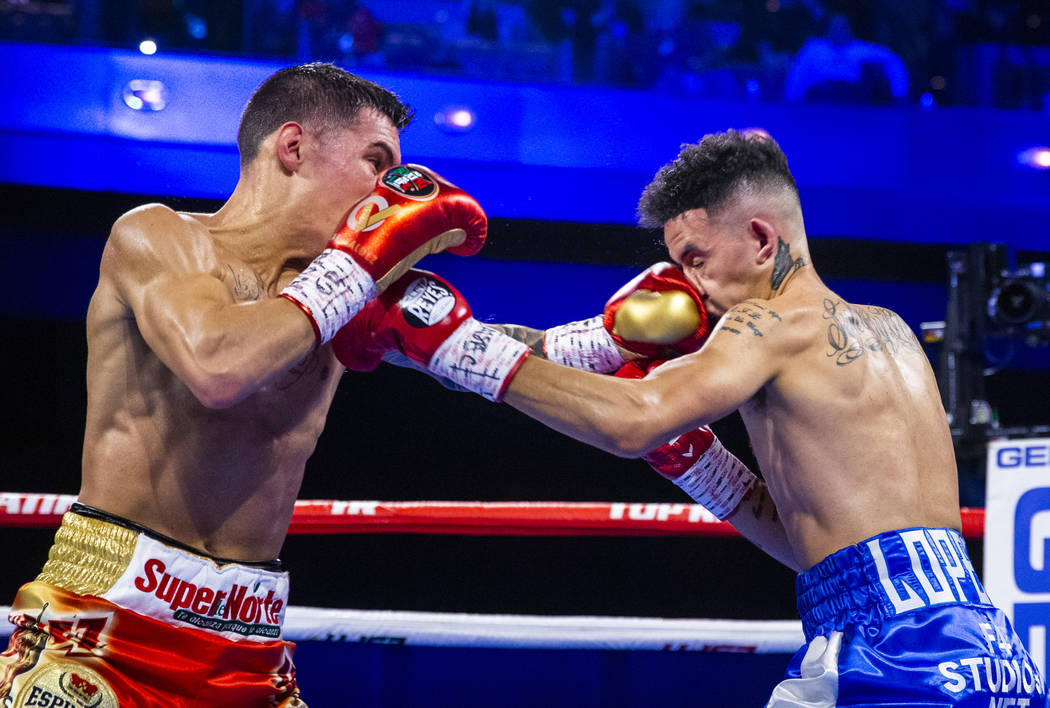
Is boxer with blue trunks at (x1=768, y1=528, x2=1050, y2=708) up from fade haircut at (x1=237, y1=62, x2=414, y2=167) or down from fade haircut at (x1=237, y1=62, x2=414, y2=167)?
down

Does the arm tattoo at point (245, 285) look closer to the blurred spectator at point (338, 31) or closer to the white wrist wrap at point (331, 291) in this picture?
the white wrist wrap at point (331, 291)

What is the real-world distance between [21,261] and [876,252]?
152 inches

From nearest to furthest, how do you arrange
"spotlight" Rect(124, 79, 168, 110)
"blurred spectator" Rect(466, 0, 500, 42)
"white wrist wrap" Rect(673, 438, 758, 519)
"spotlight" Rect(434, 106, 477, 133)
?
"white wrist wrap" Rect(673, 438, 758, 519) < "spotlight" Rect(124, 79, 168, 110) < "spotlight" Rect(434, 106, 477, 133) < "blurred spectator" Rect(466, 0, 500, 42)

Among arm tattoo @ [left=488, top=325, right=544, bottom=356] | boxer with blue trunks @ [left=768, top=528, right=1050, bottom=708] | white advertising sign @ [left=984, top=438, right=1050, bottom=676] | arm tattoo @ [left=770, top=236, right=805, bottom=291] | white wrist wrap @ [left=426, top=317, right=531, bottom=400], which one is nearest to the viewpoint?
boxer with blue trunks @ [left=768, top=528, right=1050, bottom=708]

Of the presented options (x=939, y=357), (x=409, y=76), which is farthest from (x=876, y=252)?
(x=409, y=76)

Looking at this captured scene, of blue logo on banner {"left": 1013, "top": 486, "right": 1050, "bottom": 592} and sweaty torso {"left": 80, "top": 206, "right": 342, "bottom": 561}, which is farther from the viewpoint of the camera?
blue logo on banner {"left": 1013, "top": 486, "right": 1050, "bottom": 592}

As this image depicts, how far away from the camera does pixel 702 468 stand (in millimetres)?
2033

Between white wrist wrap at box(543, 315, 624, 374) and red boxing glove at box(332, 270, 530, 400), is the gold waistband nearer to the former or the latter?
red boxing glove at box(332, 270, 530, 400)

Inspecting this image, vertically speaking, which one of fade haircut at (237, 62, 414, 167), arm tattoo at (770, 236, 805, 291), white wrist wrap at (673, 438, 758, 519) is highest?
fade haircut at (237, 62, 414, 167)

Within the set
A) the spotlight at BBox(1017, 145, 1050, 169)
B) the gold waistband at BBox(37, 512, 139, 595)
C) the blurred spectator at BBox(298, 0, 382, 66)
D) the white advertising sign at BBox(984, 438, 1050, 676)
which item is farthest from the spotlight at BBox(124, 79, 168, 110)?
the spotlight at BBox(1017, 145, 1050, 169)

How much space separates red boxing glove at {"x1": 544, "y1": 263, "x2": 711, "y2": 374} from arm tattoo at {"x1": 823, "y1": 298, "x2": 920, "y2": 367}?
0.27 m

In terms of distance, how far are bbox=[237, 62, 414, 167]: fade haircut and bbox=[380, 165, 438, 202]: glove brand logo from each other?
8.8 inches

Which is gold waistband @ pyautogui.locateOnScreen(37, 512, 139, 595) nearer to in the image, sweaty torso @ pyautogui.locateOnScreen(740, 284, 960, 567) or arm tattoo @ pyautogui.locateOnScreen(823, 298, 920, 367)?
sweaty torso @ pyautogui.locateOnScreen(740, 284, 960, 567)

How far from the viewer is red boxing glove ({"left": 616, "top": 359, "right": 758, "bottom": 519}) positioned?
2.01 meters
